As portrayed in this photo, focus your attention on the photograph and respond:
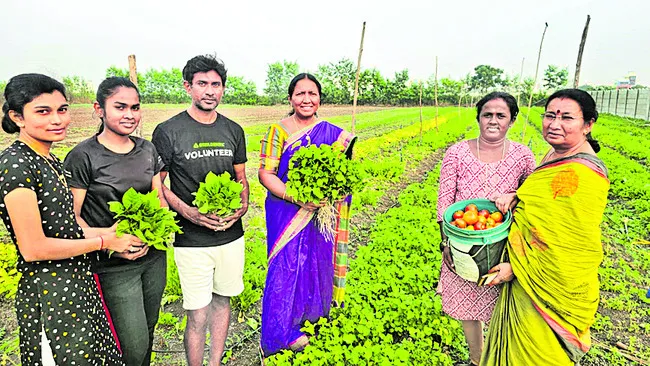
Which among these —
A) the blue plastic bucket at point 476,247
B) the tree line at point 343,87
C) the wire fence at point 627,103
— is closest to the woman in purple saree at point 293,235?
the blue plastic bucket at point 476,247

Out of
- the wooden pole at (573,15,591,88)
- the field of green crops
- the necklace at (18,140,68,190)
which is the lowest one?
the field of green crops

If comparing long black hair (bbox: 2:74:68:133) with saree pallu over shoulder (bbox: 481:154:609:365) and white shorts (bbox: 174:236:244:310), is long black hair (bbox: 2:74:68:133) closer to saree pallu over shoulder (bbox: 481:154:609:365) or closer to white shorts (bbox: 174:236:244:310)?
white shorts (bbox: 174:236:244:310)

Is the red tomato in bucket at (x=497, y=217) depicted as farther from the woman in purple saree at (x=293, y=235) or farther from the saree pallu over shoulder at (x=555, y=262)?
the woman in purple saree at (x=293, y=235)

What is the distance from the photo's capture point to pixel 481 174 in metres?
3.06

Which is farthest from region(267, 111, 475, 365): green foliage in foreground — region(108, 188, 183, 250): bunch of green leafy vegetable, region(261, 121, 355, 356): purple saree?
region(108, 188, 183, 250): bunch of green leafy vegetable

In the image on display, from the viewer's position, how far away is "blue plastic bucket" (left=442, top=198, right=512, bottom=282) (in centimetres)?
258

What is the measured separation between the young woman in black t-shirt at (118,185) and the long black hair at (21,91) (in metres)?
0.41

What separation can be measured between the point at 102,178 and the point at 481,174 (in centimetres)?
266

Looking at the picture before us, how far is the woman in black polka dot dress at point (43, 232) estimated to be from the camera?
1894mm

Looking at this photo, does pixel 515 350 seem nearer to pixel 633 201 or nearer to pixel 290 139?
pixel 290 139

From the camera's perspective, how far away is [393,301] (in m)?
4.20

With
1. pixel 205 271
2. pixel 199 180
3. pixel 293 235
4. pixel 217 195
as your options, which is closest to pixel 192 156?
pixel 199 180

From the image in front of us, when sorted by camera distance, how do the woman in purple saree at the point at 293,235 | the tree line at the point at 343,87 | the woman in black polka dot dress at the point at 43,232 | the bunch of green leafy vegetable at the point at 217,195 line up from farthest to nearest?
the tree line at the point at 343,87
the woman in purple saree at the point at 293,235
the bunch of green leafy vegetable at the point at 217,195
the woman in black polka dot dress at the point at 43,232

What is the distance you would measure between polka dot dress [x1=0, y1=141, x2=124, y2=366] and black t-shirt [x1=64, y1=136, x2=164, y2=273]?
0.19 metres
